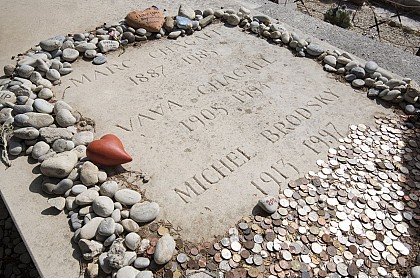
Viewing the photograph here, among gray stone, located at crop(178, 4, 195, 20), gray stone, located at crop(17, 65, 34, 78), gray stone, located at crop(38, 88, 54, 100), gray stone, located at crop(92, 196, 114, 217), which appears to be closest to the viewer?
gray stone, located at crop(92, 196, 114, 217)

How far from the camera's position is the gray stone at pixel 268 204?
2.12m

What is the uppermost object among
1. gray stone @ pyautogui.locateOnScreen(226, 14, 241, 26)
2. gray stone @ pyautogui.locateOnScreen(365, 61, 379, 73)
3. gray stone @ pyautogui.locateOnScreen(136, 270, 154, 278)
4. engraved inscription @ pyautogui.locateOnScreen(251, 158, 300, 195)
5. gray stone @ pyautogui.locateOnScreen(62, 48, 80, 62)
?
gray stone @ pyautogui.locateOnScreen(226, 14, 241, 26)

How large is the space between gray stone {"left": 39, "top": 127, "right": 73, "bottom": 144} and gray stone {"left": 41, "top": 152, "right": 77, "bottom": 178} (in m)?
0.26

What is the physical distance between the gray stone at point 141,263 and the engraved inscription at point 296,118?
1.26 meters

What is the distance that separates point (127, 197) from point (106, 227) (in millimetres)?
256

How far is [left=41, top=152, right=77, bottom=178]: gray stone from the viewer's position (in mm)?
2139

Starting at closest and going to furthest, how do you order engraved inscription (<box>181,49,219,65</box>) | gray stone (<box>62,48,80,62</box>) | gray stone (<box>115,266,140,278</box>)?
1. gray stone (<box>115,266,140,278</box>)
2. gray stone (<box>62,48,80,62</box>)
3. engraved inscription (<box>181,49,219,65</box>)

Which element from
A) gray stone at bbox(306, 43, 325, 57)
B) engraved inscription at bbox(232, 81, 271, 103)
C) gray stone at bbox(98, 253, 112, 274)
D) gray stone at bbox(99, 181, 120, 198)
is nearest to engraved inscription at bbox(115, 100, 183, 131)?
engraved inscription at bbox(232, 81, 271, 103)

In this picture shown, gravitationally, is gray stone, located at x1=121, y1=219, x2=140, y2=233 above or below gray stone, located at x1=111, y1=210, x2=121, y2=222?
below

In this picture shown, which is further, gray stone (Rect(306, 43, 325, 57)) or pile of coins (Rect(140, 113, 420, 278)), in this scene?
gray stone (Rect(306, 43, 325, 57))

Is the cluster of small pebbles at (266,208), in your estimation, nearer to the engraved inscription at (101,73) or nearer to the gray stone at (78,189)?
the gray stone at (78,189)

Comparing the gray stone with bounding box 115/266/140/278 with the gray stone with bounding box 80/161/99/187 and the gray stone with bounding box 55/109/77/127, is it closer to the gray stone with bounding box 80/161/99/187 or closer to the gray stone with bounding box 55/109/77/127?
the gray stone with bounding box 80/161/99/187

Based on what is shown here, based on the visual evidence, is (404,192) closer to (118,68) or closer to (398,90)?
(398,90)

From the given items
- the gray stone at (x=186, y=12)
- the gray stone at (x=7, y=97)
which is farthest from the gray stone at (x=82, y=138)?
the gray stone at (x=186, y=12)
